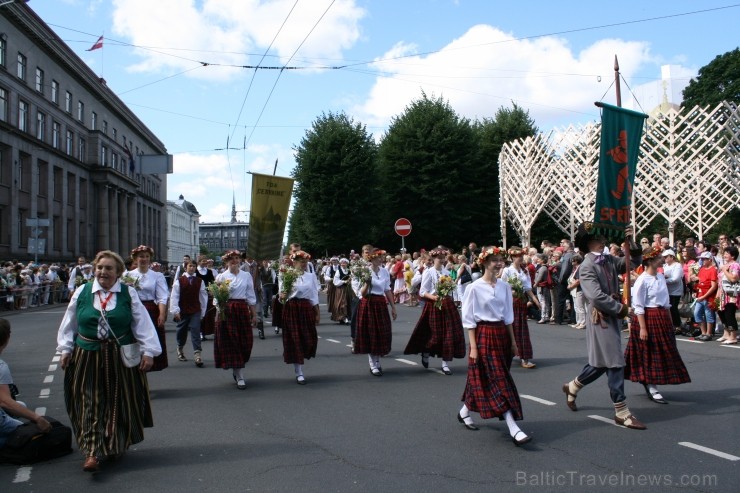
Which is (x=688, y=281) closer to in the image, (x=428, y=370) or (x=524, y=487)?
(x=428, y=370)

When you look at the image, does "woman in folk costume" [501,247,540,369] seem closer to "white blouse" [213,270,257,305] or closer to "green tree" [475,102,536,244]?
"white blouse" [213,270,257,305]

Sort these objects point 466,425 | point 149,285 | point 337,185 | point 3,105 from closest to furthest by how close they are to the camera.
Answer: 1. point 466,425
2. point 149,285
3. point 3,105
4. point 337,185

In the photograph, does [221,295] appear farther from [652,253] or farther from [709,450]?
[709,450]

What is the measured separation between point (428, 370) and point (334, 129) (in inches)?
1275

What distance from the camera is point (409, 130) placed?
139 feet

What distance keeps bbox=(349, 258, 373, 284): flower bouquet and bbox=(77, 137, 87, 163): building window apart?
48.2 meters

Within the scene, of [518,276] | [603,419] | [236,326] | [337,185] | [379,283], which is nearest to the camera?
[603,419]

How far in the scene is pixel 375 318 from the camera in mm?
10555

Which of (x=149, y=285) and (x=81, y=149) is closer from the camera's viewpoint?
(x=149, y=285)

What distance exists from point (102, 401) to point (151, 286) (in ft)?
15.1

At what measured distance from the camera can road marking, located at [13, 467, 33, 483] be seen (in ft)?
17.5

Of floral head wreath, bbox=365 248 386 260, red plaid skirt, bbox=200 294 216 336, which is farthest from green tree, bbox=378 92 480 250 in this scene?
floral head wreath, bbox=365 248 386 260

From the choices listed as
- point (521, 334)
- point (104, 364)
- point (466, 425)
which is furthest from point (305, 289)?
point (104, 364)

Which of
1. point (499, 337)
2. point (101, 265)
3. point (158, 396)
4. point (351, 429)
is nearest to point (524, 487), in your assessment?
point (499, 337)
